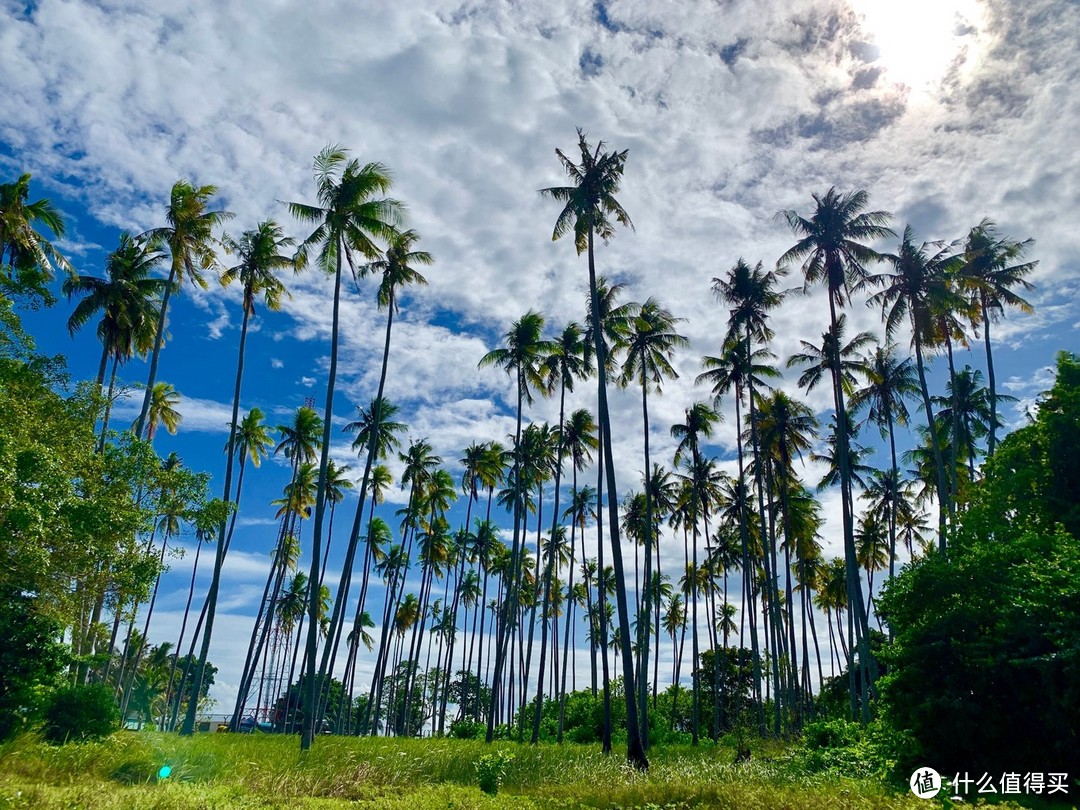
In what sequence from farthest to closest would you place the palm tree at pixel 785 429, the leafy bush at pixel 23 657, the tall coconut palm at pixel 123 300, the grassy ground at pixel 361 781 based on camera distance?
the palm tree at pixel 785 429 → the tall coconut palm at pixel 123 300 → the leafy bush at pixel 23 657 → the grassy ground at pixel 361 781

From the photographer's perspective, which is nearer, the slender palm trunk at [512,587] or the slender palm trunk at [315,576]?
the slender palm trunk at [315,576]

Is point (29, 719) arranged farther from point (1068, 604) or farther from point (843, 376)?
point (843, 376)

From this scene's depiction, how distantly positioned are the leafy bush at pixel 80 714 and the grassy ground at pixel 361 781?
1.85 feet

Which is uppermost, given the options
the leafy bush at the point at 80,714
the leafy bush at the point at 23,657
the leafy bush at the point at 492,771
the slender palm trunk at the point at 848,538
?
the slender palm trunk at the point at 848,538

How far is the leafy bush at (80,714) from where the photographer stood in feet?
50.2

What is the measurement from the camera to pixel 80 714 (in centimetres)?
1559

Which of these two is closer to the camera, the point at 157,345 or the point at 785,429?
the point at 157,345

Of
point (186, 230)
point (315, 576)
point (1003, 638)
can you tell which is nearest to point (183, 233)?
point (186, 230)

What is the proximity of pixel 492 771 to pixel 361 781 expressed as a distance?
10.0 ft

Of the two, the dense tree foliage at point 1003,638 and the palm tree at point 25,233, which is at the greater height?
the palm tree at point 25,233

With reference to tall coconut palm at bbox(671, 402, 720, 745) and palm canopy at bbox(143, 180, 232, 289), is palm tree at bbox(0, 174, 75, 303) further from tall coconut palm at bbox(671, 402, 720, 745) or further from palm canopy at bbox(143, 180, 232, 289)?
tall coconut palm at bbox(671, 402, 720, 745)

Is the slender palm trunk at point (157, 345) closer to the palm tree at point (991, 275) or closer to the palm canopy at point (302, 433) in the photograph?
the palm canopy at point (302, 433)

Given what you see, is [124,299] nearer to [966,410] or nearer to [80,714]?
[80,714]

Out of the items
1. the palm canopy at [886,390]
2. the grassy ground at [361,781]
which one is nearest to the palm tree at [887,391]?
the palm canopy at [886,390]
